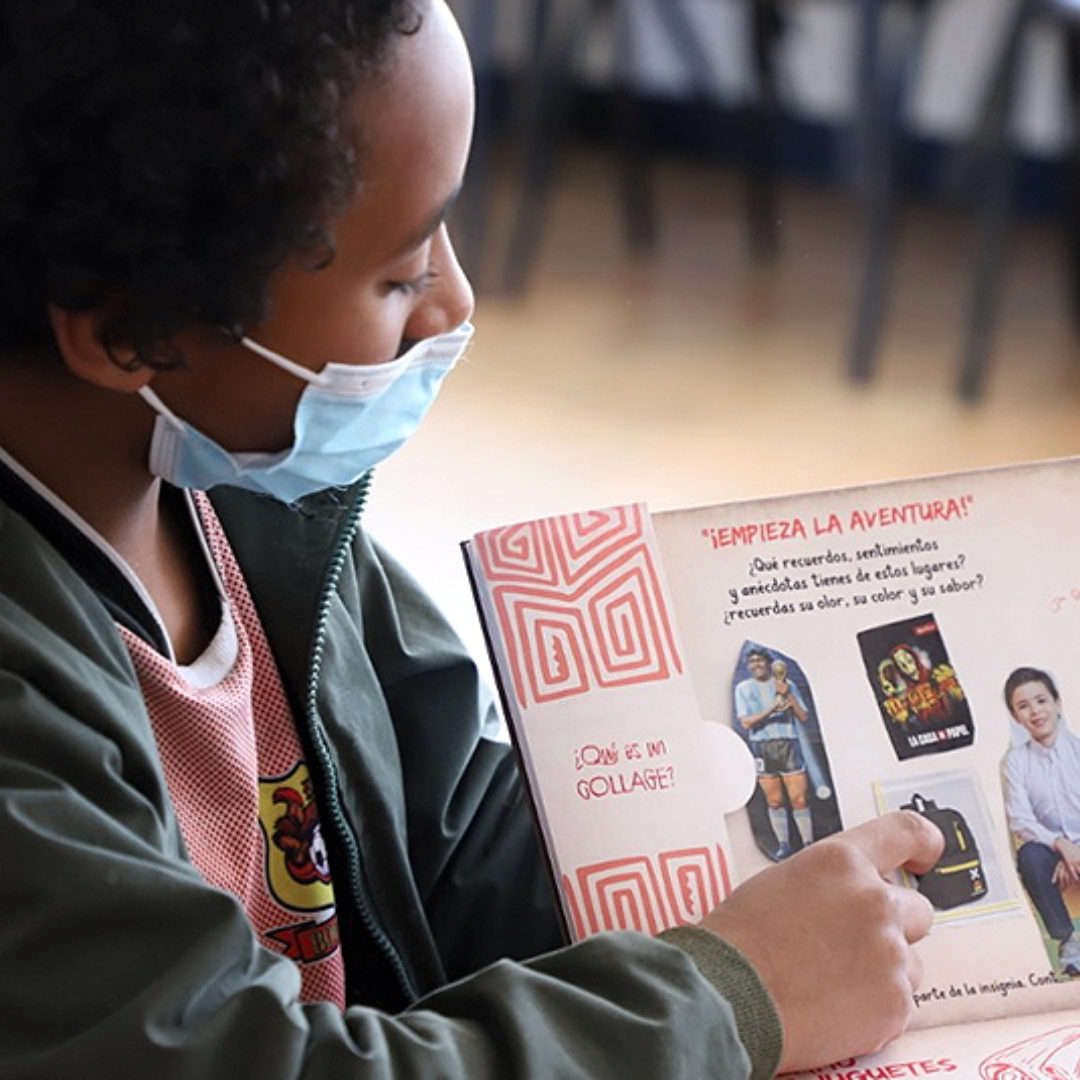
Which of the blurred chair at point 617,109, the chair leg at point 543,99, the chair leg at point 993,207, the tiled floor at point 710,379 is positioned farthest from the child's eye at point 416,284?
the chair leg at point 543,99

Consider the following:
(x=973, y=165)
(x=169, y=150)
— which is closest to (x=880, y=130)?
(x=973, y=165)

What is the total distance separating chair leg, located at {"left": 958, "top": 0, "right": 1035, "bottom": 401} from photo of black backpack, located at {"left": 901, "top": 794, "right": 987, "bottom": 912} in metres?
1.98

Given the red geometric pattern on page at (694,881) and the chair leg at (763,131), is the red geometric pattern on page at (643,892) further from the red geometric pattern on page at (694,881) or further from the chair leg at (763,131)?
the chair leg at (763,131)

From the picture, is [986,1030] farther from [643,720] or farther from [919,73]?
[919,73]

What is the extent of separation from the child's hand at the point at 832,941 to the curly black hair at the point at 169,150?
12.3 inches

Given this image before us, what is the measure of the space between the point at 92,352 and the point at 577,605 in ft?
0.79

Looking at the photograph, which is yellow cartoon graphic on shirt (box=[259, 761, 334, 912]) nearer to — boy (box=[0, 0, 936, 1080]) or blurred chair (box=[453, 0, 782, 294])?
boy (box=[0, 0, 936, 1080])

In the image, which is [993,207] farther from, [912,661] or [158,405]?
[158,405]

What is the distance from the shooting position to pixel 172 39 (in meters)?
0.70

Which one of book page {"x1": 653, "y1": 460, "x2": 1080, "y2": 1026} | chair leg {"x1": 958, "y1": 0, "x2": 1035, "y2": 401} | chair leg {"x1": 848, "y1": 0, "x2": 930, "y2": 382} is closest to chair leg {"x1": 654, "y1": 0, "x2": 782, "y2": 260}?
chair leg {"x1": 848, "y1": 0, "x2": 930, "y2": 382}

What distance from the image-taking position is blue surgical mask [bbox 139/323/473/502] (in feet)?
2.68

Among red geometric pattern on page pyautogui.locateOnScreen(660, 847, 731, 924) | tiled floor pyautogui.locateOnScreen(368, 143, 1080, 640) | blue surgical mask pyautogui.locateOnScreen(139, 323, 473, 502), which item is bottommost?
red geometric pattern on page pyautogui.locateOnScreen(660, 847, 731, 924)

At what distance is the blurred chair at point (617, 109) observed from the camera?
10.9 ft

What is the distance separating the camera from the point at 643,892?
2.85ft
